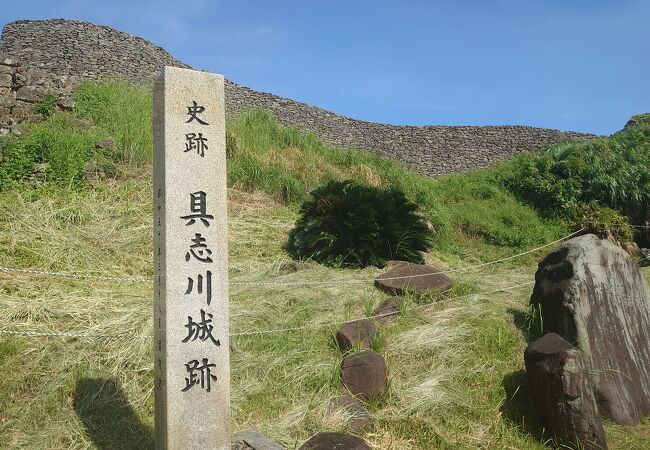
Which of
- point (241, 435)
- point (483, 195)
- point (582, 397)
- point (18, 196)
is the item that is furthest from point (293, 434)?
point (483, 195)

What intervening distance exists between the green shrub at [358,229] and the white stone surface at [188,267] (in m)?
3.69

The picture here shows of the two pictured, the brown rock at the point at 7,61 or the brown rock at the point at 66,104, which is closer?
the brown rock at the point at 7,61

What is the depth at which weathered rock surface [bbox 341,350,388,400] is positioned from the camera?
4.35 meters

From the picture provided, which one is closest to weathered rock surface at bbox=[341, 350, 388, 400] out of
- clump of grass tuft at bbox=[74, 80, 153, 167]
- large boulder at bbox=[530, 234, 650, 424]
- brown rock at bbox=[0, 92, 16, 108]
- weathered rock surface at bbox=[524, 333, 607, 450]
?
weathered rock surface at bbox=[524, 333, 607, 450]

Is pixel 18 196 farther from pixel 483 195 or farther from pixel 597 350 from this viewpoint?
pixel 483 195

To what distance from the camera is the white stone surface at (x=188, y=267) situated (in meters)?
3.35

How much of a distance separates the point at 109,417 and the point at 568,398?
10.5 feet

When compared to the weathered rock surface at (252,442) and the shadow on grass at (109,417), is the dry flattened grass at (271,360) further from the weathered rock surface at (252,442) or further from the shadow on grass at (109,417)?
the weathered rock surface at (252,442)

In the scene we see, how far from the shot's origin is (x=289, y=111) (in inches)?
680

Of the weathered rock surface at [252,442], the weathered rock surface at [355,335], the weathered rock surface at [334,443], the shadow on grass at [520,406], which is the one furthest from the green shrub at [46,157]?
the shadow on grass at [520,406]

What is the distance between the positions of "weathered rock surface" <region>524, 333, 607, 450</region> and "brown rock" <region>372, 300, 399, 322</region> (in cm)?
151

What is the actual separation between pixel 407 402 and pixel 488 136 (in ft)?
53.6

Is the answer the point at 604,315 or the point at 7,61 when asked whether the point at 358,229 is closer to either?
the point at 604,315

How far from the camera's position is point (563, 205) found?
12930 mm
